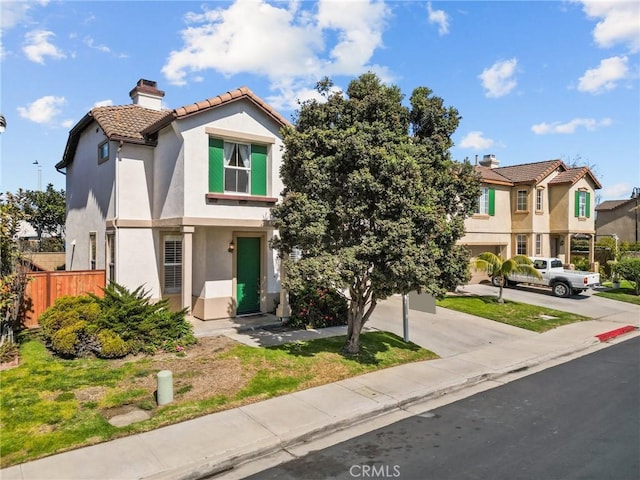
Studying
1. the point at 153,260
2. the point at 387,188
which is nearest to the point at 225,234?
the point at 153,260

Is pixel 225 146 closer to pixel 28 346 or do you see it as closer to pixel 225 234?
pixel 225 234

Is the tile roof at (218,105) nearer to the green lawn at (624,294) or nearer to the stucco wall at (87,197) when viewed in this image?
the stucco wall at (87,197)

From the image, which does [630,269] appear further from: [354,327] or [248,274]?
[248,274]

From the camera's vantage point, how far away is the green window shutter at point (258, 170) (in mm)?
13133

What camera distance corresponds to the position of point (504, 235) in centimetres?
2625

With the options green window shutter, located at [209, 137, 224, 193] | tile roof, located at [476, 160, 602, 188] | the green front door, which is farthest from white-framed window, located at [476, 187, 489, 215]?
green window shutter, located at [209, 137, 224, 193]

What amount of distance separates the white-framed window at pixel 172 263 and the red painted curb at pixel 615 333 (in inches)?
542

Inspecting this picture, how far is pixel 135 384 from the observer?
8.34m

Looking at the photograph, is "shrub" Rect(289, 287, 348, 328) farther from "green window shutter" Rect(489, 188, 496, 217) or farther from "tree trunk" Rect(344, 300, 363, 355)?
"green window shutter" Rect(489, 188, 496, 217)

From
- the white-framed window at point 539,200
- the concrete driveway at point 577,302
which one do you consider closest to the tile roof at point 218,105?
the concrete driveway at point 577,302

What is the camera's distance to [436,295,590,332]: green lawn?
1591 cm

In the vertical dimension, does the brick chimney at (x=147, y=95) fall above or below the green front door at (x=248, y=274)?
above

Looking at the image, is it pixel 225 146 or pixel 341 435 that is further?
pixel 225 146

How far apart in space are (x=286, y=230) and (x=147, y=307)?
4.05m
